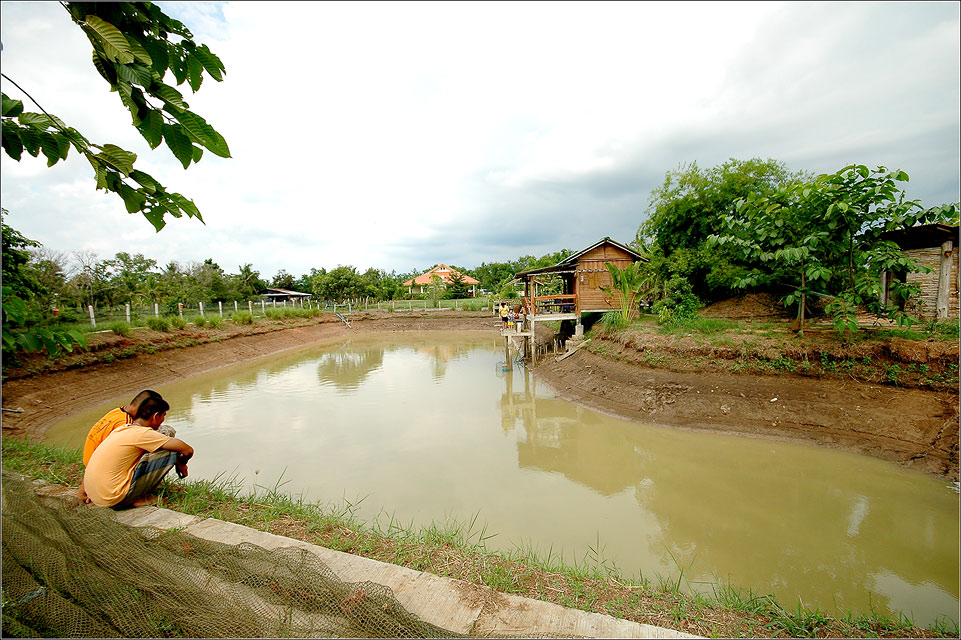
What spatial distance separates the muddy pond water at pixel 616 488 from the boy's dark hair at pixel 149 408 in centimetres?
228

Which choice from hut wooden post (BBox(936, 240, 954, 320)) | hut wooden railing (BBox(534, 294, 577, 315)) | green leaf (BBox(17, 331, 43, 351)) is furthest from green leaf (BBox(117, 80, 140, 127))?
hut wooden post (BBox(936, 240, 954, 320))

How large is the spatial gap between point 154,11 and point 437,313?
29.7 meters

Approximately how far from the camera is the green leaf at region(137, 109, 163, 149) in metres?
1.69

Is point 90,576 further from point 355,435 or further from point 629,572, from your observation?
point 355,435

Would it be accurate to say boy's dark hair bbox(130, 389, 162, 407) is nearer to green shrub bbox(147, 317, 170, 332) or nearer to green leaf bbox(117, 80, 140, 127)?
green leaf bbox(117, 80, 140, 127)

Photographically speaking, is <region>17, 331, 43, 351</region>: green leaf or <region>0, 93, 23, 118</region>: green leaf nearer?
<region>0, 93, 23, 118</region>: green leaf

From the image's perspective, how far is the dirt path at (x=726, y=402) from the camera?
6.23 meters

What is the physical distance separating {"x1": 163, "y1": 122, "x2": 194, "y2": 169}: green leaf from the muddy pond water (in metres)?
4.29

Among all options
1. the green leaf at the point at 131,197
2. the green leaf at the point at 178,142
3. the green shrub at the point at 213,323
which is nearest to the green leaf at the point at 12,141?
the green leaf at the point at 131,197

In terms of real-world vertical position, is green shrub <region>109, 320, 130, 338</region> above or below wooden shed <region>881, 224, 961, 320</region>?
below

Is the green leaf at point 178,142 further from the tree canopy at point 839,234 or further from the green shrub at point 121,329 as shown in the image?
the green shrub at point 121,329

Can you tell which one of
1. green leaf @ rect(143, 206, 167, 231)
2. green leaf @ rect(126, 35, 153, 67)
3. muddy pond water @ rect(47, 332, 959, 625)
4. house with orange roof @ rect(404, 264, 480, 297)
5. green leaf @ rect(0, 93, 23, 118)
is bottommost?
muddy pond water @ rect(47, 332, 959, 625)

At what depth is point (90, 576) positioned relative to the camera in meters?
2.21

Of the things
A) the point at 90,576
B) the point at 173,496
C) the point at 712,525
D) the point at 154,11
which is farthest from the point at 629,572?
the point at 154,11
